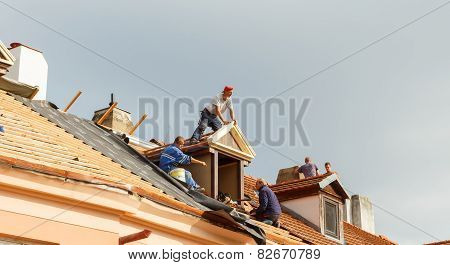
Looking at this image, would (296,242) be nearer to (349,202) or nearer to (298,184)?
(298,184)

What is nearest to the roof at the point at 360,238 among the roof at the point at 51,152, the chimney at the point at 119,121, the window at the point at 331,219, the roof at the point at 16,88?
the window at the point at 331,219

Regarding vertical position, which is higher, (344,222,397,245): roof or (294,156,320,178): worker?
(294,156,320,178): worker

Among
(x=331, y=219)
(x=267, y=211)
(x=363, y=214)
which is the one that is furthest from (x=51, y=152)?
(x=363, y=214)

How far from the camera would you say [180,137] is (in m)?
20.2

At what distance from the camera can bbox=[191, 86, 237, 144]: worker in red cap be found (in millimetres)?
21172

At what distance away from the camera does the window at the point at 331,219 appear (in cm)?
2402

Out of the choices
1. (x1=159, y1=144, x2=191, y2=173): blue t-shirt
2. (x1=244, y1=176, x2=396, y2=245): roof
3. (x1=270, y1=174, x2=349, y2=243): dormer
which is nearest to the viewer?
(x1=159, y1=144, x2=191, y2=173): blue t-shirt

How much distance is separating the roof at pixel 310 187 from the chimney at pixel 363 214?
349 inches

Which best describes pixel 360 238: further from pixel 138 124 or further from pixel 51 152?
pixel 51 152

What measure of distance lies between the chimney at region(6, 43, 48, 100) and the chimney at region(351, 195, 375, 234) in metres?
13.7

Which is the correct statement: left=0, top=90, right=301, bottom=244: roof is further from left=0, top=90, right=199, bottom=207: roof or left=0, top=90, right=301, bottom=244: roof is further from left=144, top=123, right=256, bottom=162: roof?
left=144, top=123, right=256, bottom=162: roof

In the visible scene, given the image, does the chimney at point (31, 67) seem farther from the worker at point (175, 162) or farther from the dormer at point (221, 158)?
the worker at point (175, 162)

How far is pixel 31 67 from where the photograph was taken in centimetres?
2319

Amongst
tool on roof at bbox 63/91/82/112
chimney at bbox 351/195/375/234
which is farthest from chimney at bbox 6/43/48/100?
chimney at bbox 351/195/375/234
